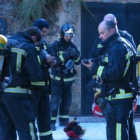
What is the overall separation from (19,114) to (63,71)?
264 cm

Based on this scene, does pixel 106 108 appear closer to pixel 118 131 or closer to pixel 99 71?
pixel 118 131

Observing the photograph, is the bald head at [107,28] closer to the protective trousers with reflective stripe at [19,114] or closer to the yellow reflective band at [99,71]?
the yellow reflective band at [99,71]

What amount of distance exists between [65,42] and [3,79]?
274cm

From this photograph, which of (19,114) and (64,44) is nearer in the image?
(19,114)

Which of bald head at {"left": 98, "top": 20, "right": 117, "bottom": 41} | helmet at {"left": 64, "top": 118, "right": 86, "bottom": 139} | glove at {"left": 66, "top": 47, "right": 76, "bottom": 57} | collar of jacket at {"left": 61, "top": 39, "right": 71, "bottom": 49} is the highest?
bald head at {"left": 98, "top": 20, "right": 117, "bottom": 41}

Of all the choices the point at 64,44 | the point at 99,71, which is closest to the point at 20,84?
the point at 99,71

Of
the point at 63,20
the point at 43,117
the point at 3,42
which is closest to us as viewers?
the point at 3,42

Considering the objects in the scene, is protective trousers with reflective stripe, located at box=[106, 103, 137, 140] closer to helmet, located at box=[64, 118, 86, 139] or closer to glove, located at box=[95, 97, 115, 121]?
glove, located at box=[95, 97, 115, 121]

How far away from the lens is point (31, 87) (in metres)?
5.62

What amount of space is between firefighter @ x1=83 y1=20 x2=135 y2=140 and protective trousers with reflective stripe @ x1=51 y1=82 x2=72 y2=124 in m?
2.38

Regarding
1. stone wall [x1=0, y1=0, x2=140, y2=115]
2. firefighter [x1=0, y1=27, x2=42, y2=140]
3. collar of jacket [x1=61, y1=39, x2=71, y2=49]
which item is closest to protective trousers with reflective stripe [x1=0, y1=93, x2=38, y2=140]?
firefighter [x1=0, y1=27, x2=42, y2=140]

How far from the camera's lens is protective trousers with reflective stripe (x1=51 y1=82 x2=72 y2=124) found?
25.9ft

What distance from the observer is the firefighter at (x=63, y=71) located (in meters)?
7.77

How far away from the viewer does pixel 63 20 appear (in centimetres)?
902
